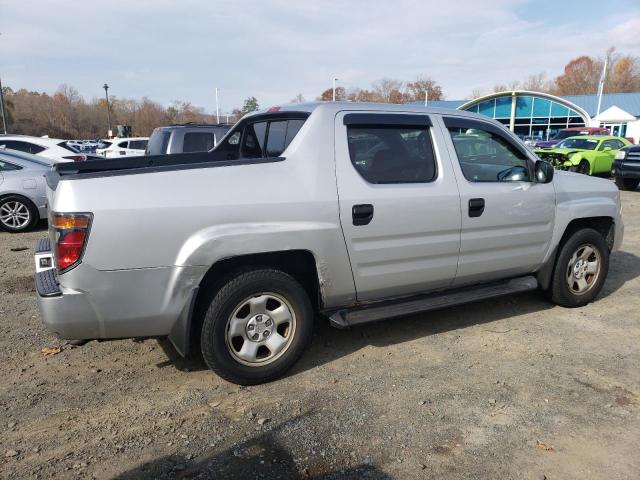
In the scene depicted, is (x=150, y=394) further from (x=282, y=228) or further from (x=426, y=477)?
(x=426, y=477)

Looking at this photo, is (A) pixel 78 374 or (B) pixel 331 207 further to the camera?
(A) pixel 78 374

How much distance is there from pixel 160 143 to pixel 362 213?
6.77m

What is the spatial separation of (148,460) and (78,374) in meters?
1.29

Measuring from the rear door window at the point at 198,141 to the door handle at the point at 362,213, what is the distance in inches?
245

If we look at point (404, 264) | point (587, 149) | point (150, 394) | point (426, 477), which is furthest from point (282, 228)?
point (587, 149)

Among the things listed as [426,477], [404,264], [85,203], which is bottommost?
[426,477]

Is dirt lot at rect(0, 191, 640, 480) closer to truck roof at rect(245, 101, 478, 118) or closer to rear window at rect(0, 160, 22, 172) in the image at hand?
truck roof at rect(245, 101, 478, 118)

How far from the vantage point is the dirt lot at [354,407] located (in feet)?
8.86

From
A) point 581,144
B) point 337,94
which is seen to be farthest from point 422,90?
point 581,144

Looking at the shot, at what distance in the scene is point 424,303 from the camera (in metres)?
4.02

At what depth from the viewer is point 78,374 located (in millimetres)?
3678

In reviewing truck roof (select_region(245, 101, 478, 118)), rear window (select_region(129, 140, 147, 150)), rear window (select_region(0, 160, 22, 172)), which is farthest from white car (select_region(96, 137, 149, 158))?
truck roof (select_region(245, 101, 478, 118))

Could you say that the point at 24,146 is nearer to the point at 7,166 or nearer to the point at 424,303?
the point at 7,166

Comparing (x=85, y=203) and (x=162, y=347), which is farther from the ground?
(x=85, y=203)
